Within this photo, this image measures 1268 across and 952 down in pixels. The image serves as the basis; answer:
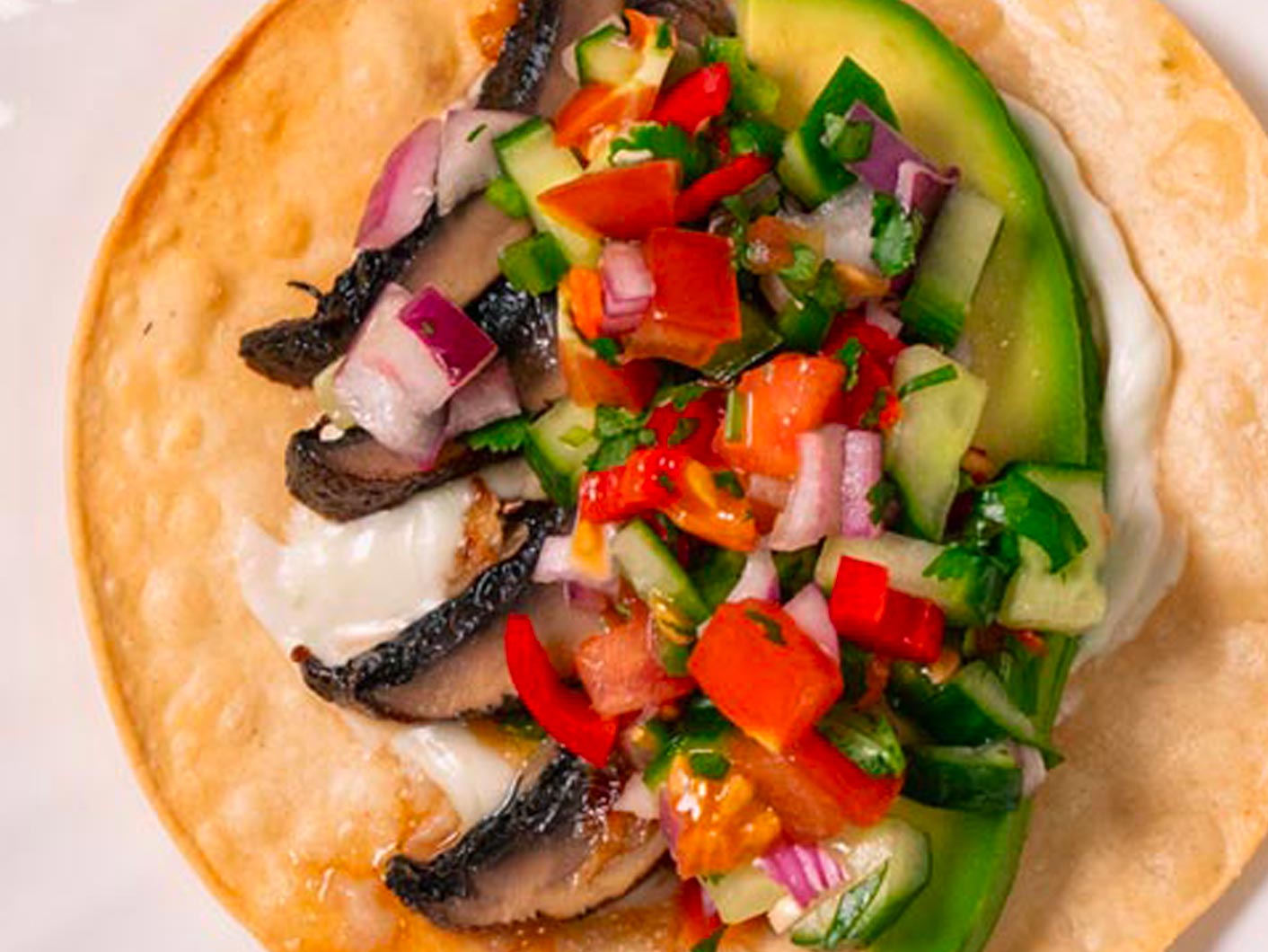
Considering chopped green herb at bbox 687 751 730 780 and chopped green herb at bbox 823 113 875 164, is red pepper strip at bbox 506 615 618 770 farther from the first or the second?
chopped green herb at bbox 823 113 875 164

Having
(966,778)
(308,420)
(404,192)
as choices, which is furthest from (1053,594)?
(308,420)

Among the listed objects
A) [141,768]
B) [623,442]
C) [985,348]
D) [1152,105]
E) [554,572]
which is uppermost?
[1152,105]

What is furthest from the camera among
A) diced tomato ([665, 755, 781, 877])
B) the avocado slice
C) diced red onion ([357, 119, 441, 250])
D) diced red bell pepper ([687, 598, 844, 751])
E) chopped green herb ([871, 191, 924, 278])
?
diced red onion ([357, 119, 441, 250])

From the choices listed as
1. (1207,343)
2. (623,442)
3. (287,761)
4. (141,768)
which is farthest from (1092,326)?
(141,768)

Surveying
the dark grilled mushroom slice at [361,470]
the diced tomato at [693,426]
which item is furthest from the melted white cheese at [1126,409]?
the dark grilled mushroom slice at [361,470]

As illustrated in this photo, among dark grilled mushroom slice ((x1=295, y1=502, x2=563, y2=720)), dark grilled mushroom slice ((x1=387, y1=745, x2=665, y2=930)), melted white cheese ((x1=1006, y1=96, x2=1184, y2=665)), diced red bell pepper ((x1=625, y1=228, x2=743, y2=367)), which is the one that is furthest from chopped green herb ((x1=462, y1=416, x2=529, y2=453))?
melted white cheese ((x1=1006, y1=96, x2=1184, y2=665))

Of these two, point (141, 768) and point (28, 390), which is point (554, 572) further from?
point (28, 390)

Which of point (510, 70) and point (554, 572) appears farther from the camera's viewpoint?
point (510, 70)
